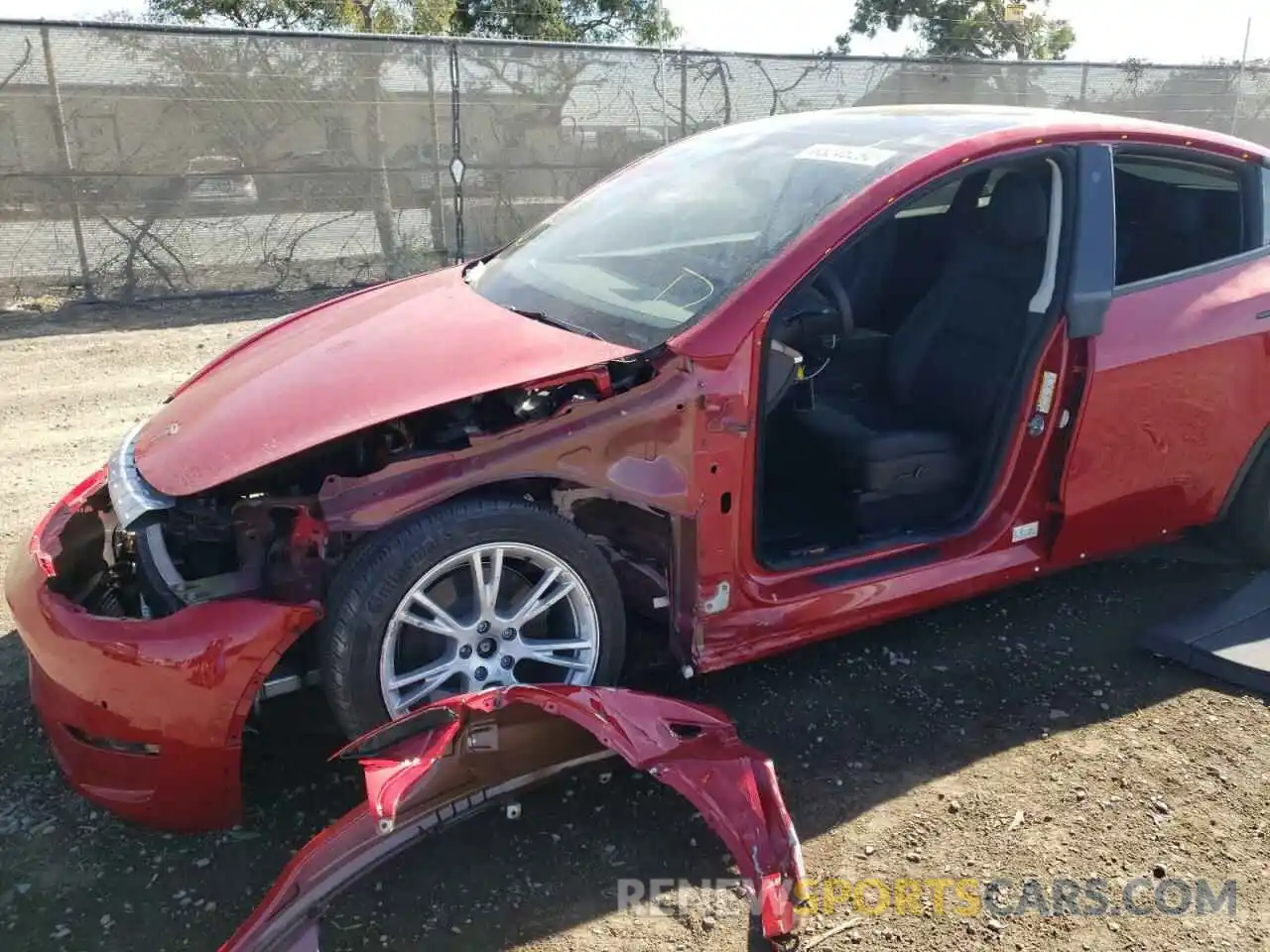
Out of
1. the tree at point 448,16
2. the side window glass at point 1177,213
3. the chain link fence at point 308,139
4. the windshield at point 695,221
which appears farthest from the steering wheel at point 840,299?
the tree at point 448,16

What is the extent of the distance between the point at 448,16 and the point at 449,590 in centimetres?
2479

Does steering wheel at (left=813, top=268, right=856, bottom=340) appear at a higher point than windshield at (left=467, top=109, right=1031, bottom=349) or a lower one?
lower

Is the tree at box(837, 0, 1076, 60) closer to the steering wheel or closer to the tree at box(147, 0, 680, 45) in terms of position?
the tree at box(147, 0, 680, 45)

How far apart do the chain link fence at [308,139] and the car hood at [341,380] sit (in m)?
6.47

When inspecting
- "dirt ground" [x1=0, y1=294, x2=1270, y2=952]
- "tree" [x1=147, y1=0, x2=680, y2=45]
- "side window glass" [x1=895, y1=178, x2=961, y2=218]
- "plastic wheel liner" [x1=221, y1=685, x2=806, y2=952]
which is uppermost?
"tree" [x1=147, y1=0, x2=680, y2=45]

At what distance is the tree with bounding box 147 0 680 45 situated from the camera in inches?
902

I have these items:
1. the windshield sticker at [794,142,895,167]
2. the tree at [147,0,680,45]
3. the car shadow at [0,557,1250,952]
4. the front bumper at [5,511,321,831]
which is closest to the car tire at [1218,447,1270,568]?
the car shadow at [0,557,1250,952]

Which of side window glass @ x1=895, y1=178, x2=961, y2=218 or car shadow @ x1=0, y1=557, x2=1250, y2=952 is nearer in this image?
car shadow @ x1=0, y1=557, x2=1250, y2=952

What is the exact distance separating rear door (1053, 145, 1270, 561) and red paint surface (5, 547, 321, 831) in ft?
8.02

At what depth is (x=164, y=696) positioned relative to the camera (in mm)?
2287

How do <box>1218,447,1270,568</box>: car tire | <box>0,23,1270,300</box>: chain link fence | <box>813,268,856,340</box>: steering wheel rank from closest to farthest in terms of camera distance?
<box>1218,447,1270,568</box>: car tire < <box>813,268,856,340</box>: steering wheel < <box>0,23,1270,300</box>: chain link fence

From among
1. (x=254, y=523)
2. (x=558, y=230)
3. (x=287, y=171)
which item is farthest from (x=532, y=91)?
(x=254, y=523)

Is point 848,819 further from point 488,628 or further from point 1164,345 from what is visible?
point 1164,345

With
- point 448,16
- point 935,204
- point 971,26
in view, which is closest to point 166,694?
point 935,204
